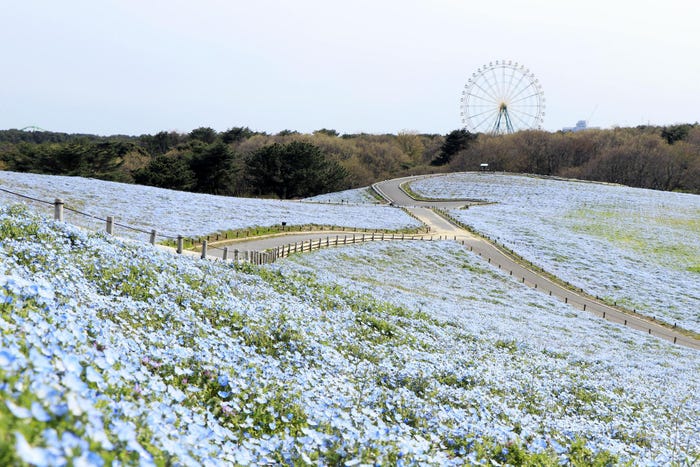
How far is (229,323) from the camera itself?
10469mm

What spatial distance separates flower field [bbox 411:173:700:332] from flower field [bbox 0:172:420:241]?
50.8 ft

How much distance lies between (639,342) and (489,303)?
8.73 m

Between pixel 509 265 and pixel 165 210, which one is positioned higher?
pixel 165 210

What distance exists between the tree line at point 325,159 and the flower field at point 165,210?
77.7 feet

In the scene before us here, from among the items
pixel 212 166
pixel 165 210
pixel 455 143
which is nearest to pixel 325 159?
pixel 212 166

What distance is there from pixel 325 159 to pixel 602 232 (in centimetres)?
5627

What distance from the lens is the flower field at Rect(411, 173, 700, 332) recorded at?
145ft

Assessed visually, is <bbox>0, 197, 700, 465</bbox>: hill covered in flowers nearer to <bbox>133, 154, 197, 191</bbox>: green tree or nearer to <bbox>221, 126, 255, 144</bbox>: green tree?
<bbox>133, 154, 197, 191</bbox>: green tree

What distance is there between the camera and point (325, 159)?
105 m

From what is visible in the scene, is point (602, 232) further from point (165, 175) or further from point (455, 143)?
point (455, 143)

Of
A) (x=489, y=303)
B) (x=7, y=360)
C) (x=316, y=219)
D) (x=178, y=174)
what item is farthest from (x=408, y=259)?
(x=178, y=174)

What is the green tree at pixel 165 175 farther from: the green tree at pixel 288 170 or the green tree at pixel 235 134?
the green tree at pixel 235 134

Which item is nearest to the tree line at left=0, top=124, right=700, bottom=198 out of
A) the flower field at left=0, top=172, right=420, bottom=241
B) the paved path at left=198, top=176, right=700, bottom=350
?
the flower field at left=0, top=172, right=420, bottom=241

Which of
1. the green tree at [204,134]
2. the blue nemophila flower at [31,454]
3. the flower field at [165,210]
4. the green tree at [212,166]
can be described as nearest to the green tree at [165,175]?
the green tree at [212,166]
